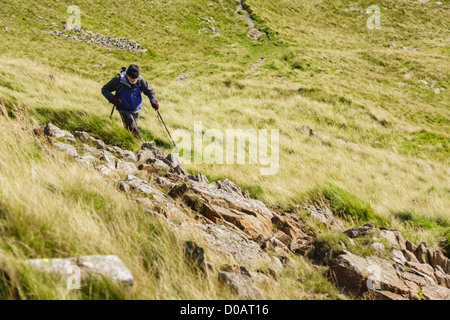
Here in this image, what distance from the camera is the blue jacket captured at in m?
7.12

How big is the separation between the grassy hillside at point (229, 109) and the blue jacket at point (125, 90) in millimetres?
604

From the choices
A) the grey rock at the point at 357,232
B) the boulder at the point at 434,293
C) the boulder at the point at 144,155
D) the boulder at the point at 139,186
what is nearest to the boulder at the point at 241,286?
the boulder at the point at 139,186

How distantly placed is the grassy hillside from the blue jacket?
23.8 inches

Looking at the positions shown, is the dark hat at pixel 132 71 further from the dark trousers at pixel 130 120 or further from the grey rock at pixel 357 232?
the grey rock at pixel 357 232

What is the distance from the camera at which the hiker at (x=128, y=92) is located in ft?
23.2

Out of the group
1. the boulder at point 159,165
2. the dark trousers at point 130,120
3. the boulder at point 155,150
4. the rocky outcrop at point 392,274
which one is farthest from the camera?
the dark trousers at point 130,120

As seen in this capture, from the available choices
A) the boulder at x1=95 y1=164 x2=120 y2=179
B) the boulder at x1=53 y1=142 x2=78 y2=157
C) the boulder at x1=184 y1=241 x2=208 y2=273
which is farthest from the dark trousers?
the boulder at x1=184 y1=241 x2=208 y2=273

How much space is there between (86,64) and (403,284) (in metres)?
28.6

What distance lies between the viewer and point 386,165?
10727 millimetres

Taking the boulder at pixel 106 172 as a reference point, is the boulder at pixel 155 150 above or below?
above

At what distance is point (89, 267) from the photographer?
1957 mm

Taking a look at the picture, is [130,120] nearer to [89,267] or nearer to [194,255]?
[194,255]

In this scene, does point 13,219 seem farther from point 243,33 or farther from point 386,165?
point 243,33

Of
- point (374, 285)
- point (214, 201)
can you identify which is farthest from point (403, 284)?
point (214, 201)
